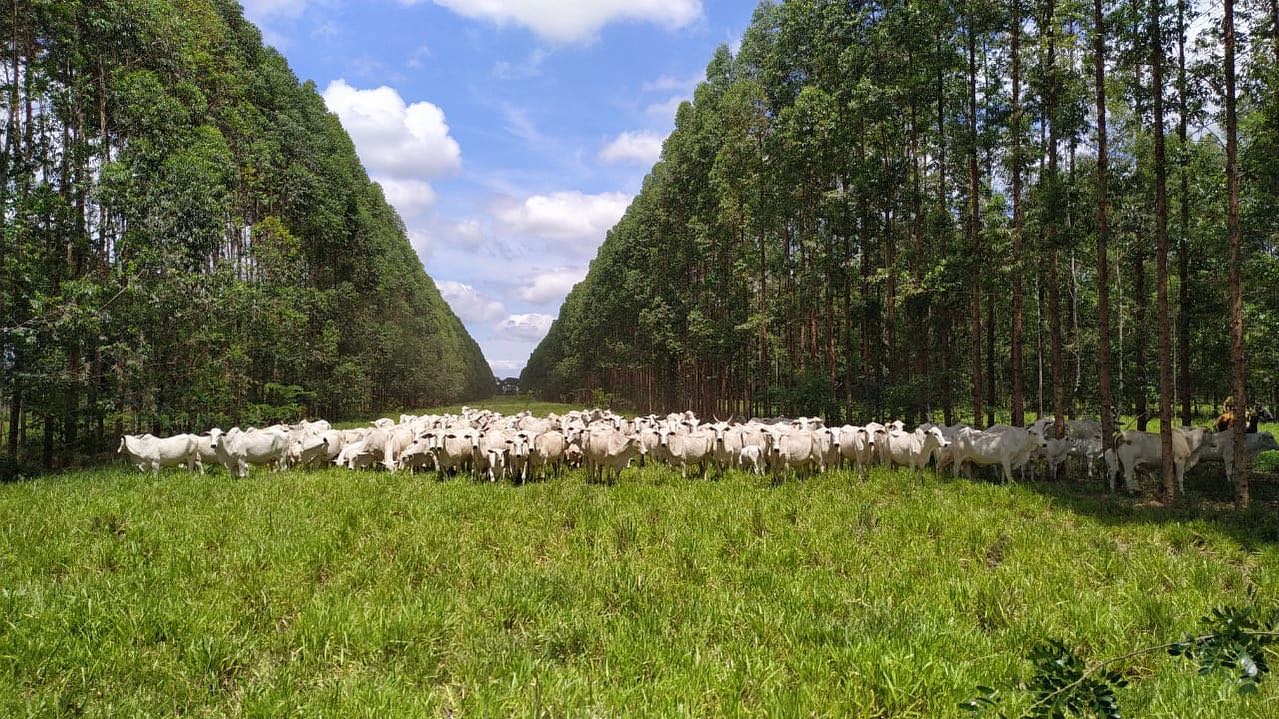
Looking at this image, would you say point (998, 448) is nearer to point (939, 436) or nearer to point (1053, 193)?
point (939, 436)

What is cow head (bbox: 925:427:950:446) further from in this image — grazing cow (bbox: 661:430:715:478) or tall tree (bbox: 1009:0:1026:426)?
grazing cow (bbox: 661:430:715:478)

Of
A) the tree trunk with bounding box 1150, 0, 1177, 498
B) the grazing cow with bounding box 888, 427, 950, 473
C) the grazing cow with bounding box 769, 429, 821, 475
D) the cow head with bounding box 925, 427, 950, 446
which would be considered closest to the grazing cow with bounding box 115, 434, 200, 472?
the grazing cow with bounding box 769, 429, 821, 475

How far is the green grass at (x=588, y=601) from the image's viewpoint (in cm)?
427

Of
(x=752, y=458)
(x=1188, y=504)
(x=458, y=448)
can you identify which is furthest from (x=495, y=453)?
(x=1188, y=504)

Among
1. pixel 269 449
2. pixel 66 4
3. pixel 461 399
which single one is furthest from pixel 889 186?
pixel 461 399

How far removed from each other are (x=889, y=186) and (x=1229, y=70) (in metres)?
11.1

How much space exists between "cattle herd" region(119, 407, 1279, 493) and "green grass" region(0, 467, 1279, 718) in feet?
10.1

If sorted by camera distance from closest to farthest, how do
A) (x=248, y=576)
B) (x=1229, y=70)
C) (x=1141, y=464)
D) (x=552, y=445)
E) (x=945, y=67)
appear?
1. (x=248, y=576)
2. (x=1229, y=70)
3. (x=1141, y=464)
4. (x=552, y=445)
5. (x=945, y=67)

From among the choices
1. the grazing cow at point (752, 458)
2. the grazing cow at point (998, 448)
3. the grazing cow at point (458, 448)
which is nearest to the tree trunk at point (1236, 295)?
the grazing cow at point (998, 448)

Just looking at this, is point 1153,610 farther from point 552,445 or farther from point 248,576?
point 552,445

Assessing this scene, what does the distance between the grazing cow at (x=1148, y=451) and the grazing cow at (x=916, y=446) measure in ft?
10.9

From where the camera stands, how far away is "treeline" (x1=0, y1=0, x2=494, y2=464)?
51.0 ft

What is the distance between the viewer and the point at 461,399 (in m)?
107

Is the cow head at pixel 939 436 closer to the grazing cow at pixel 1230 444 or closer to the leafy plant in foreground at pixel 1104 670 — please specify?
the grazing cow at pixel 1230 444
